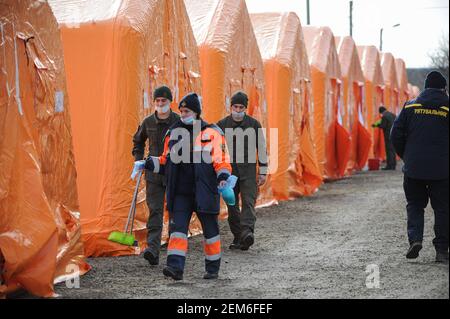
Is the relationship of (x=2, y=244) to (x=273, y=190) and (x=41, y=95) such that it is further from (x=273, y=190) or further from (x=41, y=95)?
(x=273, y=190)

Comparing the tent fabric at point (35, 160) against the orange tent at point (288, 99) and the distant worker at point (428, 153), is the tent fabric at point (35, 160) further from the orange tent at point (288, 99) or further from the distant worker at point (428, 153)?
the orange tent at point (288, 99)

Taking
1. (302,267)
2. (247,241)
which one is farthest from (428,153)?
(247,241)

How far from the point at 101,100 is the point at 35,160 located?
2740 mm

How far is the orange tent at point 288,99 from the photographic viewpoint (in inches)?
661

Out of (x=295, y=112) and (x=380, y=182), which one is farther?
(x=380, y=182)

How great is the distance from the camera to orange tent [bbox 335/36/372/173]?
980 inches

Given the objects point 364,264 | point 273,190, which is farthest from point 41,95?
point 273,190

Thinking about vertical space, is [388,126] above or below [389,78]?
below

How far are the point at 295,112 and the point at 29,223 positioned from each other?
1102 centimetres

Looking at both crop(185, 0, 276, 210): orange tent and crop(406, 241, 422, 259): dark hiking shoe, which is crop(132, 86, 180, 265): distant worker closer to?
crop(406, 241, 422, 259): dark hiking shoe

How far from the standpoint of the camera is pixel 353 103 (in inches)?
1011

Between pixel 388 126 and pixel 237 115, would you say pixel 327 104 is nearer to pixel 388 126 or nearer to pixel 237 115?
pixel 388 126

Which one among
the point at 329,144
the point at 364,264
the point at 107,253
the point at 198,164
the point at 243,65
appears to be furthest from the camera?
the point at 329,144
